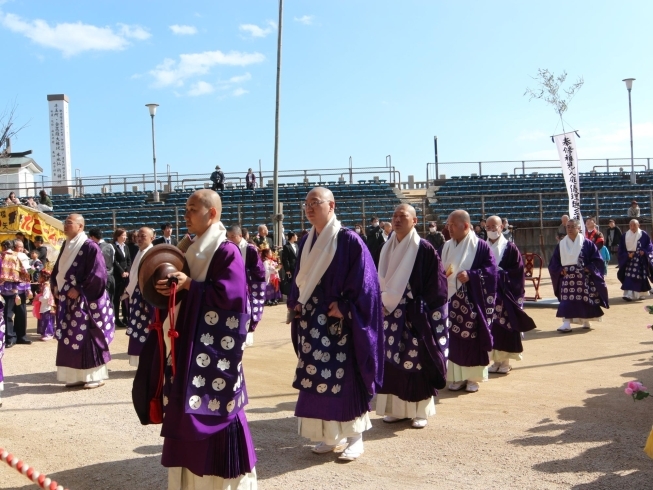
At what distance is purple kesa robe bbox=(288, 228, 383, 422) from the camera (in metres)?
4.77

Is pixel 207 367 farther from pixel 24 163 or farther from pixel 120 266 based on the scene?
pixel 24 163

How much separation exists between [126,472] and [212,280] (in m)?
1.88

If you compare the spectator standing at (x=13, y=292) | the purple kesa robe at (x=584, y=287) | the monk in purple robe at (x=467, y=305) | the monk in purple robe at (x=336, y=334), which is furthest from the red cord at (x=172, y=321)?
the purple kesa robe at (x=584, y=287)

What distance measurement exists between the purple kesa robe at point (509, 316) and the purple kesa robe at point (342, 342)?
3213mm

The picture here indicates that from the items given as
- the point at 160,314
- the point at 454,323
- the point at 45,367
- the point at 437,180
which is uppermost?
the point at 437,180

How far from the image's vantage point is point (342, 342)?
4828 millimetres

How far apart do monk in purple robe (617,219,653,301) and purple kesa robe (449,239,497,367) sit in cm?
843

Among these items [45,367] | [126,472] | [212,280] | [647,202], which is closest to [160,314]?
[212,280]

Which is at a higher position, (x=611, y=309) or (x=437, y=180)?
(x=437, y=180)

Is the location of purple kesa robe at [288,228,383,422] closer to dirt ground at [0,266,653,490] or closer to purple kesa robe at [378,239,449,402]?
dirt ground at [0,266,653,490]

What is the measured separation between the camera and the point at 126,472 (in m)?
4.71

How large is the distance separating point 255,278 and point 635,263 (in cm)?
906

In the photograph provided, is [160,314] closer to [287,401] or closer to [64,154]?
[287,401]

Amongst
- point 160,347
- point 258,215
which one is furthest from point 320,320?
point 258,215
